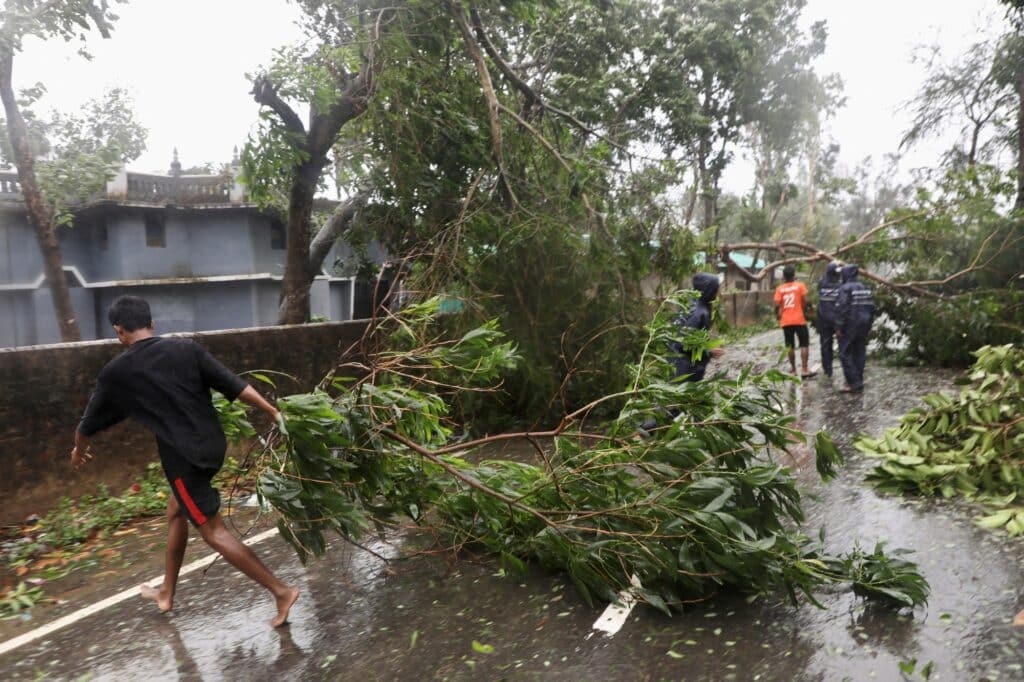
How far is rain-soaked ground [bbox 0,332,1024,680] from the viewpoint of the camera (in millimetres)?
3543

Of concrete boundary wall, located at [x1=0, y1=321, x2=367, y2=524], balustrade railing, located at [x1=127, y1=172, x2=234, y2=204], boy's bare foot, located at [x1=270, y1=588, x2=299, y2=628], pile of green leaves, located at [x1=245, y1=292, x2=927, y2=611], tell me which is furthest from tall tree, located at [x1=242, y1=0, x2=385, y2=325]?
balustrade railing, located at [x1=127, y1=172, x2=234, y2=204]

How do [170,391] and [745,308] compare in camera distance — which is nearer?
[170,391]

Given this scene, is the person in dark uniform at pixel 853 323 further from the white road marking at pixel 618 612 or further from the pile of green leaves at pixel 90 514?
the pile of green leaves at pixel 90 514

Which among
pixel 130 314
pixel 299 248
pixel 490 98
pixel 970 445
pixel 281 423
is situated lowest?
pixel 970 445

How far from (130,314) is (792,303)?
10.8 metres

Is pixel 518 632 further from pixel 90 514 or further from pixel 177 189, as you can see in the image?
pixel 177 189

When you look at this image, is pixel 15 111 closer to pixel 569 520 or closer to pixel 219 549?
pixel 219 549

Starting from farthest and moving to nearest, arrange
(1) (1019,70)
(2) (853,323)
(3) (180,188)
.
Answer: (3) (180,188)
(1) (1019,70)
(2) (853,323)

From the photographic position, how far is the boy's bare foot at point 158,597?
455 cm

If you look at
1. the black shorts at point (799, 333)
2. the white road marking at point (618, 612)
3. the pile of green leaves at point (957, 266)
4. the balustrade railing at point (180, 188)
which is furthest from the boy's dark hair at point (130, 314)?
the balustrade railing at point (180, 188)

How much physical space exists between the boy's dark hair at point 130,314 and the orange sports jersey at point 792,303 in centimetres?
1066

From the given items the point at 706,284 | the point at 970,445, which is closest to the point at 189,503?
the point at 706,284

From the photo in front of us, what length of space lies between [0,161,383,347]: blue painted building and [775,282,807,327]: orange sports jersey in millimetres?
13007

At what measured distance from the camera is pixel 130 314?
416cm
